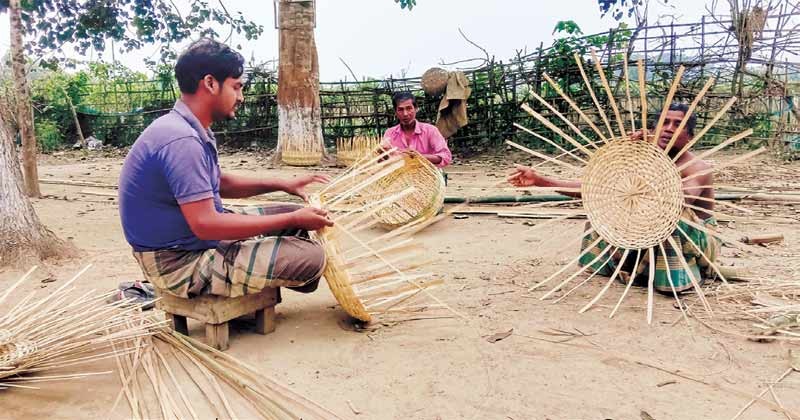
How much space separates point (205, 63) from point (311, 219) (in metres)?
0.68

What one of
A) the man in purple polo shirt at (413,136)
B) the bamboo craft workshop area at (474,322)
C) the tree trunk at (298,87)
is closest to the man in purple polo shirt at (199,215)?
the bamboo craft workshop area at (474,322)

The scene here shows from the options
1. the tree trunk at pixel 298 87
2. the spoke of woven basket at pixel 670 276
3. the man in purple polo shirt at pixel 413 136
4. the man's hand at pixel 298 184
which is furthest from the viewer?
the tree trunk at pixel 298 87

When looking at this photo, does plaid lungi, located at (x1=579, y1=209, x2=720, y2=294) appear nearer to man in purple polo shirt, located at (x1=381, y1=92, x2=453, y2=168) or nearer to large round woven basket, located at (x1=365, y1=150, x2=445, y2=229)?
large round woven basket, located at (x1=365, y1=150, x2=445, y2=229)

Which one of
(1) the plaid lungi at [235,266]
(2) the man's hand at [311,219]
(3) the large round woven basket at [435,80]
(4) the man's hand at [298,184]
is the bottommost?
(1) the plaid lungi at [235,266]

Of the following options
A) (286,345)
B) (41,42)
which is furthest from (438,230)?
(41,42)

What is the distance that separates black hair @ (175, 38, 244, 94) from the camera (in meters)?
2.31

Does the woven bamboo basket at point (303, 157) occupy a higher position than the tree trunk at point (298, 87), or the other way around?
the tree trunk at point (298, 87)

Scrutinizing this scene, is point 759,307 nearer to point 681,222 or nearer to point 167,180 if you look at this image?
point 681,222

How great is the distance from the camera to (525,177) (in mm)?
3021

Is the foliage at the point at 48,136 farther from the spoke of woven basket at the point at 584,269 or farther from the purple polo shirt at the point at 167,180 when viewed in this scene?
the spoke of woven basket at the point at 584,269

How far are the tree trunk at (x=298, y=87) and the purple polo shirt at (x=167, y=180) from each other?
6288 millimetres

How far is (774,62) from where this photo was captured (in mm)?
7965

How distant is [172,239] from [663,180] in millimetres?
2003

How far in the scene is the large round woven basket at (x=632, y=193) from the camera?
269cm
